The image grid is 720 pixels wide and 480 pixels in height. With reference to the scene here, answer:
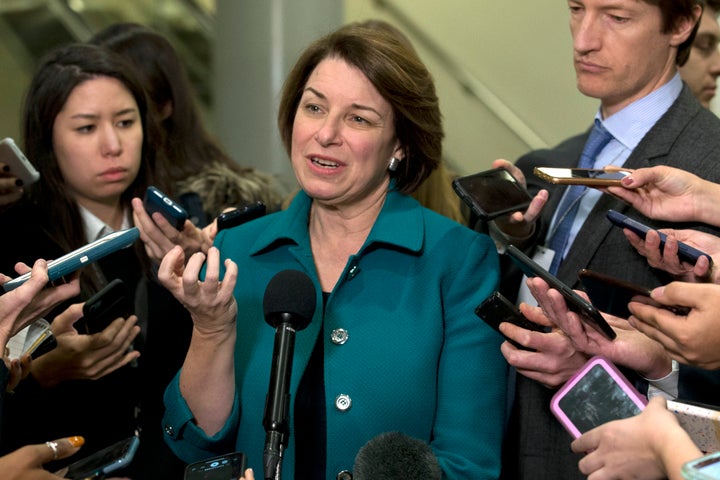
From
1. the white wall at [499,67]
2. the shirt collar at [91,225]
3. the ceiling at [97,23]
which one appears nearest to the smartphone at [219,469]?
the shirt collar at [91,225]

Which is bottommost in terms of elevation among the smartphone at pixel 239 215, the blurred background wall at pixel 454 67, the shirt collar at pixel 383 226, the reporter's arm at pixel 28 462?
the reporter's arm at pixel 28 462

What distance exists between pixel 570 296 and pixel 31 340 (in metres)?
1.31

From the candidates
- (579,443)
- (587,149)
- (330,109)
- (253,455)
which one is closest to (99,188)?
(330,109)

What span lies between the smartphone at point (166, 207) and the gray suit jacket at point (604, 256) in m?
1.02

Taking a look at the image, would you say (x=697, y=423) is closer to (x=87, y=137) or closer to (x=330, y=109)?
(x=330, y=109)

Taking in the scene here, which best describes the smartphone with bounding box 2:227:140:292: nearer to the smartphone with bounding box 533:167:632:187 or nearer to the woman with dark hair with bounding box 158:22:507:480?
the woman with dark hair with bounding box 158:22:507:480

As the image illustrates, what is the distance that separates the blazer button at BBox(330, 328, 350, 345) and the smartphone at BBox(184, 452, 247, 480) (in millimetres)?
521

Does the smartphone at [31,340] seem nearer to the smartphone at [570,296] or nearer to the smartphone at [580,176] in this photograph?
the smartphone at [570,296]

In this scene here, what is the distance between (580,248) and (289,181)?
129 inches

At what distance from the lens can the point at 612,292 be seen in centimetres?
216

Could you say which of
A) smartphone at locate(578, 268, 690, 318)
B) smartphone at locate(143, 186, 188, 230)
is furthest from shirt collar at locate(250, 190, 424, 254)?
smartphone at locate(578, 268, 690, 318)

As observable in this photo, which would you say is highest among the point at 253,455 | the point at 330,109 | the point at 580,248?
the point at 330,109

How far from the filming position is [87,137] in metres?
3.11

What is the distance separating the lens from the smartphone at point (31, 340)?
7.78ft
